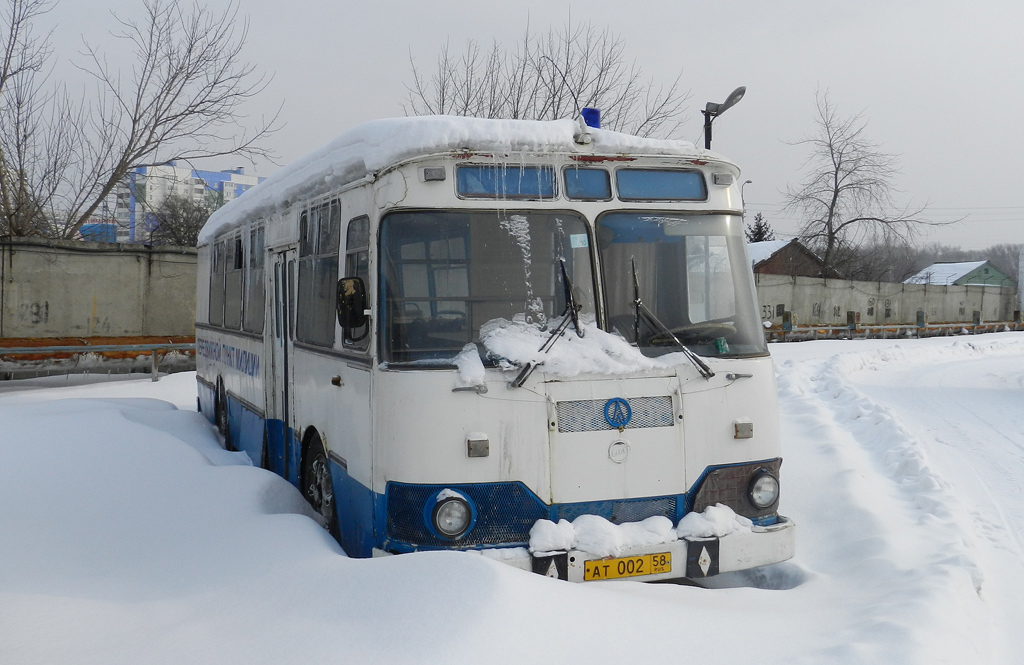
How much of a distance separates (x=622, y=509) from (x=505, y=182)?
1.91 metres

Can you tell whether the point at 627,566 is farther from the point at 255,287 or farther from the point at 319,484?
the point at 255,287

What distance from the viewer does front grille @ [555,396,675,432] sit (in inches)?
186

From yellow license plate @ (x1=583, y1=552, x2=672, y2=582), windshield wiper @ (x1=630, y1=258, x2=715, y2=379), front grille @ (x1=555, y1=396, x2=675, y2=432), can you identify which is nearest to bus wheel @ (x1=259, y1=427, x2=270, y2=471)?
front grille @ (x1=555, y1=396, x2=675, y2=432)

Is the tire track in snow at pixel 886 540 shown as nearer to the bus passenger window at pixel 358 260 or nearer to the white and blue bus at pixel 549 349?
the white and blue bus at pixel 549 349

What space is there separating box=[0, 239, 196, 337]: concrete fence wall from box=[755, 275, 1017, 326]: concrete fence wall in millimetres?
23189

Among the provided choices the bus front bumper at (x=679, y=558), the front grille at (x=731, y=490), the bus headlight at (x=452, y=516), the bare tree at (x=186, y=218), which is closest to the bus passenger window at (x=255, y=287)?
the bus headlight at (x=452, y=516)

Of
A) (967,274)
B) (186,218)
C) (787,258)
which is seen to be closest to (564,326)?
(186,218)

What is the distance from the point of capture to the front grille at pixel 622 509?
187 inches

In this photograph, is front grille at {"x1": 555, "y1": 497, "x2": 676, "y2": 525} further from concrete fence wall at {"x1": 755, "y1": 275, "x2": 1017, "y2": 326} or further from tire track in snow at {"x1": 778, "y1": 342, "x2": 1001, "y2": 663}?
concrete fence wall at {"x1": 755, "y1": 275, "x2": 1017, "y2": 326}

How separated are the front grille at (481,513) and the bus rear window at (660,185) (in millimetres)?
1793

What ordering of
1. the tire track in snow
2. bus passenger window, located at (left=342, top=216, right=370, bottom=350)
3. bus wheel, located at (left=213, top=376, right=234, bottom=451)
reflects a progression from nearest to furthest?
the tire track in snow → bus passenger window, located at (left=342, top=216, right=370, bottom=350) → bus wheel, located at (left=213, top=376, right=234, bottom=451)

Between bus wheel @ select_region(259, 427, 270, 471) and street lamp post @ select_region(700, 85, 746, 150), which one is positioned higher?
street lamp post @ select_region(700, 85, 746, 150)

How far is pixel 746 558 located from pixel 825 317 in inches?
1613

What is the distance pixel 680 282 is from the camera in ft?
16.6
